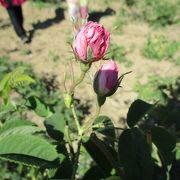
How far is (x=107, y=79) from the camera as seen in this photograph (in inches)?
41.0

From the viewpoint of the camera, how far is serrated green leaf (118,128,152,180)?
109 centimetres

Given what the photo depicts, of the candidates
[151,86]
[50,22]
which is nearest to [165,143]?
[151,86]

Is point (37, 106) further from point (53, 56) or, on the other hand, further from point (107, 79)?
point (53, 56)

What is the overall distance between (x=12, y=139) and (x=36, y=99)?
470mm

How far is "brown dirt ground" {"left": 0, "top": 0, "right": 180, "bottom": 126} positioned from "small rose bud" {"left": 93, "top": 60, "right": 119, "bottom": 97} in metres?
2.10

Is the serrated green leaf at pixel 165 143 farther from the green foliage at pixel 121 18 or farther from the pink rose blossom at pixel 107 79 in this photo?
the green foliage at pixel 121 18

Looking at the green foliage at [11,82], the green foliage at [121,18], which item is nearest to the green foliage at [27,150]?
the green foliage at [11,82]

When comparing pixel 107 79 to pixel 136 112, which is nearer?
pixel 107 79

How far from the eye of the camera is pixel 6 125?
1.16 m

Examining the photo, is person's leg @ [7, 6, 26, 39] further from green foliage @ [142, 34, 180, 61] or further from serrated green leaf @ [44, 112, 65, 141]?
serrated green leaf @ [44, 112, 65, 141]

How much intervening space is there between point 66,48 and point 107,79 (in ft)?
11.7

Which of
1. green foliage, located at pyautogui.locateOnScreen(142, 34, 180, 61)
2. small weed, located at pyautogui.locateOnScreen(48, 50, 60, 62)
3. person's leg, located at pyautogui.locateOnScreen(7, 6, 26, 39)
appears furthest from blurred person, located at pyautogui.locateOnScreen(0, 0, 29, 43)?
green foliage, located at pyautogui.locateOnScreen(142, 34, 180, 61)

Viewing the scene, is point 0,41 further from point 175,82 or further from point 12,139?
point 12,139

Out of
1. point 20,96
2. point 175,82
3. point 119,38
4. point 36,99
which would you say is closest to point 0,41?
point 119,38
